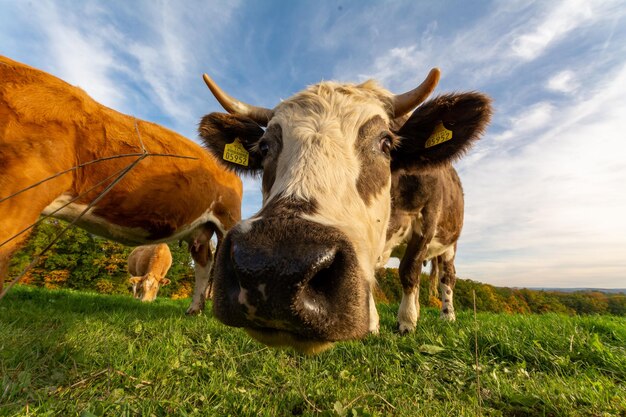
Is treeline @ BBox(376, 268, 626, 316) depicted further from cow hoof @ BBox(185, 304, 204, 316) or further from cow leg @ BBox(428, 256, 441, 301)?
cow hoof @ BBox(185, 304, 204, 316)

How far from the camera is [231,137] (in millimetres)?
3992

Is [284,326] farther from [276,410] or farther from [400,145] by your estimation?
[400,145]

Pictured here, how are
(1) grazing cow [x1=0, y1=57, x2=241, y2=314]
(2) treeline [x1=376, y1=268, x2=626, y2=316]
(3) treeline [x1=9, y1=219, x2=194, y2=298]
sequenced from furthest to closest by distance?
(2) treeline [x1=376, y1=268, x2=626, y2=316] < (3) treeline [x1=9, y1=219, x2=194, y2=298] < (1) grazing cow [x1=0, y1=57, x2=241, y2=314]

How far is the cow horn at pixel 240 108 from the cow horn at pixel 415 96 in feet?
4.45

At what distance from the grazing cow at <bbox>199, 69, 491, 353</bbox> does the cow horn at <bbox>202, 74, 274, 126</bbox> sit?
13 millimetres

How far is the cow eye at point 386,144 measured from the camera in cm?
287

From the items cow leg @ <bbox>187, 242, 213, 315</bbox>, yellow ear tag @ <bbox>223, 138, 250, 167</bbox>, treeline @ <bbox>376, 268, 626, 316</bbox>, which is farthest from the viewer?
treeline @ <bbox>376, 268, 626, 316</bbox>

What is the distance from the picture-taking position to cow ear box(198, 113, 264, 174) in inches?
150

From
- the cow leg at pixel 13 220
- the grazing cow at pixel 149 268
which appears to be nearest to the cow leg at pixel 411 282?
the cow leg at pixel 13 220

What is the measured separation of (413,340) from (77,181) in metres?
4.18

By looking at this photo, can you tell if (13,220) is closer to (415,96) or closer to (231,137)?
(231,137)

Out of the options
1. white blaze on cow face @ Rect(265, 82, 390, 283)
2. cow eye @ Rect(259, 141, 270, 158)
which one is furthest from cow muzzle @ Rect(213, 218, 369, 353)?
cow eye @ Rect(259, 141, 270, 158)

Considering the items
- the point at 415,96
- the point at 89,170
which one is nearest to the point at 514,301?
the point at 415,96

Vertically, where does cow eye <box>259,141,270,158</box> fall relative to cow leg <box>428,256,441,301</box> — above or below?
above
